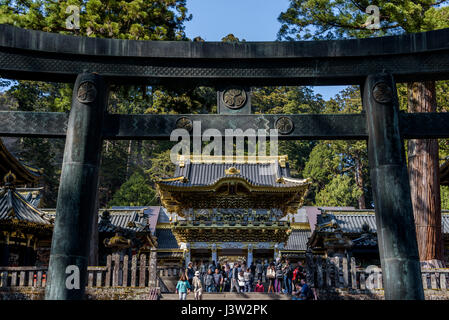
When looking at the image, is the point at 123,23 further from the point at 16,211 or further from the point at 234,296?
the point at 234,296

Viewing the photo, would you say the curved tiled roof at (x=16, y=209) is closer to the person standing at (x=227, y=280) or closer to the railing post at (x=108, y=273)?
the railing post at (x=108, y=273)

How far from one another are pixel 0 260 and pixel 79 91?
1007 cm

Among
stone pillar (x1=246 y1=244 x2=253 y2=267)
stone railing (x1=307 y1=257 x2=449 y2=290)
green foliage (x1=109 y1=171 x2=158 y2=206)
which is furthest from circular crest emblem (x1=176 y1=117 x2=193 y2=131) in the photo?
green foliage (x1=109 y1=171 x2=158 y2=206)

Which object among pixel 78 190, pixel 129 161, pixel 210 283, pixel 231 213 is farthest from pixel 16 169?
pixel 129 161

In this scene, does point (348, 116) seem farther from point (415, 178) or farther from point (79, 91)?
point (415, 178)

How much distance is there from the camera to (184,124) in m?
6.71

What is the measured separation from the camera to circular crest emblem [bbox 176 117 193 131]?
21.9ft

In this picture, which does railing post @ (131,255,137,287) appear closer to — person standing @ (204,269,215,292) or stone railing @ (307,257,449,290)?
person standing @ (204,269,215,292)

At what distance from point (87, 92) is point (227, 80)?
2140 millimetres

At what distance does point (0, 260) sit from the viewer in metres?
14.2

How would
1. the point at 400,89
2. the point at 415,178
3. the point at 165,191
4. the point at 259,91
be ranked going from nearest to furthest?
the point at 415,178, the point at 400,89, the point at 165,191, the point at 259,91

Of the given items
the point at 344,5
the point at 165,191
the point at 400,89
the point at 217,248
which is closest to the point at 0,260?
the point at 165,191

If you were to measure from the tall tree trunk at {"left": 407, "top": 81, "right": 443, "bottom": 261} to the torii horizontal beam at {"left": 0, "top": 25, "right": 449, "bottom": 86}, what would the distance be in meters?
5.19
